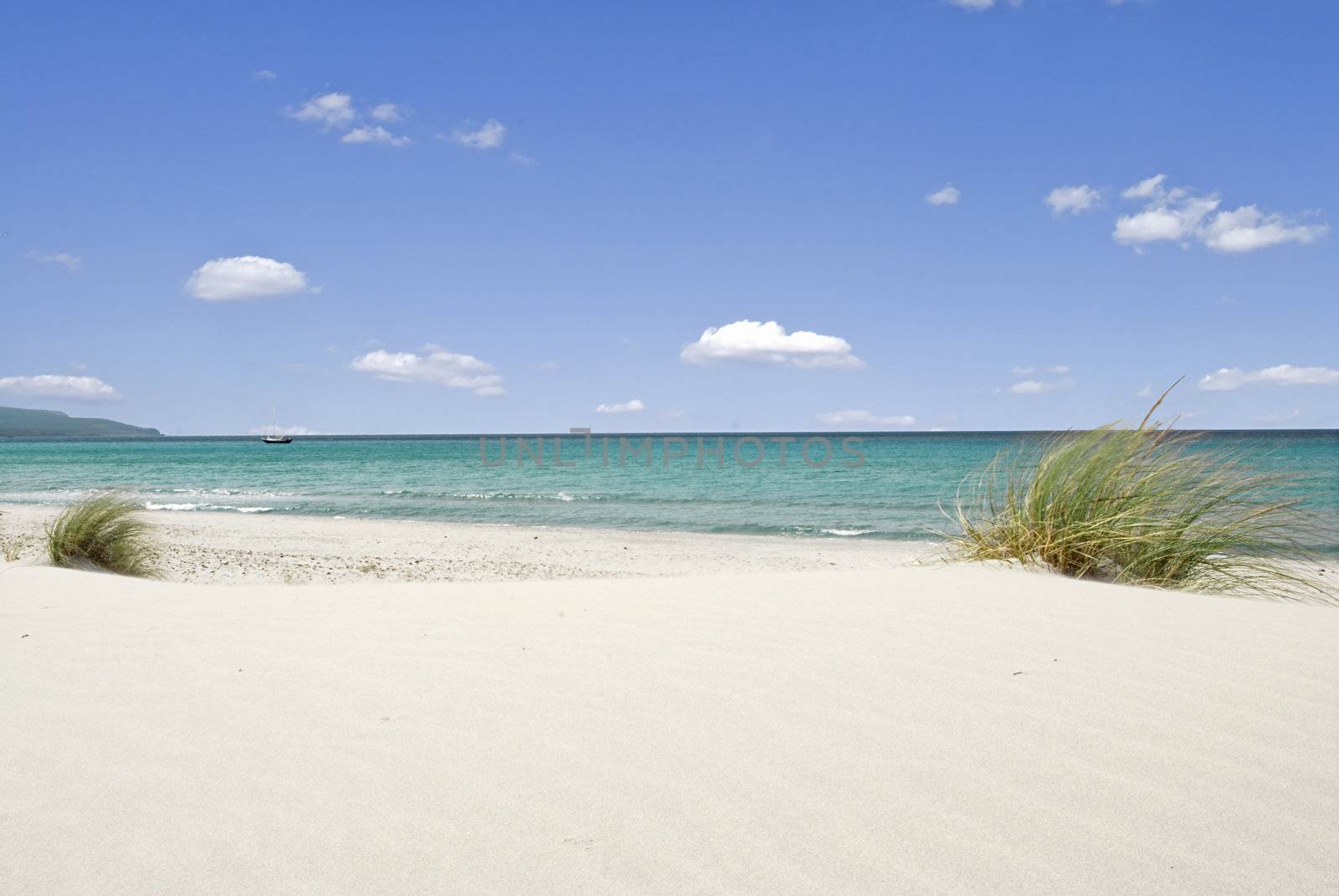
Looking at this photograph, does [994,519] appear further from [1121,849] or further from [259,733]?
[259,733]

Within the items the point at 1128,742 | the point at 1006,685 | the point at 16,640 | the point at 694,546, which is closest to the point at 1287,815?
the point at 1128,742

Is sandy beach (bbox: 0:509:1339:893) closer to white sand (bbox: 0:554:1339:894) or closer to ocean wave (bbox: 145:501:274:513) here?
white sand (bbox: 0:554:1339:894)

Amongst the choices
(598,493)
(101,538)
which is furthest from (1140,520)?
(598,493)

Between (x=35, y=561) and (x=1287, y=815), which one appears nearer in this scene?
(x=1287, y=815)

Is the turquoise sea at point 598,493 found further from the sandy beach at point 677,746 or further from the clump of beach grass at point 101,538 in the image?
the clump of beach grass at point 101,538

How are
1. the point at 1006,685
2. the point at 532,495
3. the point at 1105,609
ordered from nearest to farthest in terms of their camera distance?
1. the point at 1006,685
2. the point at 1105,609
3. the point at 532,495

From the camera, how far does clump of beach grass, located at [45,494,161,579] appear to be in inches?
321

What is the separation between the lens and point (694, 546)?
15.2m

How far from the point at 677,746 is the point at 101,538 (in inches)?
313

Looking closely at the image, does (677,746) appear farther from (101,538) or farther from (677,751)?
(101,538)

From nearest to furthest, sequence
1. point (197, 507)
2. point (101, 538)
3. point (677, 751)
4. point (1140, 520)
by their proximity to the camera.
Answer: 1. point (677, 751)
2. point (1140, 520)
3. point (101, 538)
4. point (197, 507)

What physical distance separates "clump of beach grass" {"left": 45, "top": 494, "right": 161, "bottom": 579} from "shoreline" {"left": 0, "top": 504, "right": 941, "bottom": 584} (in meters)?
0.40

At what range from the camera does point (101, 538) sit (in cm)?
852

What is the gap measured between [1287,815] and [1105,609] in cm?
257
